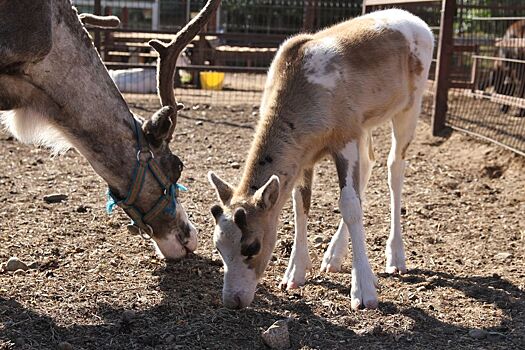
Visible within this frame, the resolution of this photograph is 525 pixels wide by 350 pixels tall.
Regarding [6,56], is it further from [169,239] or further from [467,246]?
[467,246]

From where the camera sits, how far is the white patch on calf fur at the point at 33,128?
5.29 m

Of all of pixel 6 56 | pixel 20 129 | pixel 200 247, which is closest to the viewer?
pixel 6 56

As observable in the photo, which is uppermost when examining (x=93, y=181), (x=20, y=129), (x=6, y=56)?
(x=6, y=56)

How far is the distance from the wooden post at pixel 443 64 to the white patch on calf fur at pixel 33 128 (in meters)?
6.50

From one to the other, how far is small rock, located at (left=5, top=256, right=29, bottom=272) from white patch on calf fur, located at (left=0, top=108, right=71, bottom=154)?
82 centimetres

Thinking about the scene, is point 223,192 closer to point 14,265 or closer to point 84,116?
point 84,116

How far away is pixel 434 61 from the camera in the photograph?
1309 centimetres

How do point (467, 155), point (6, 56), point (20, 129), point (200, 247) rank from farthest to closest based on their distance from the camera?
point (467, 155) < point (200, 247) < point (20, 129) < point (6, 56)

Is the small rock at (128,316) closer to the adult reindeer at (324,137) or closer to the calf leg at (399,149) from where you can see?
the adult reindeer at (324,137)

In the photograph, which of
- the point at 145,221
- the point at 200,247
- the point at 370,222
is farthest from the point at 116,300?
the point at 370,222

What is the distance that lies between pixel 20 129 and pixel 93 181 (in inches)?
110

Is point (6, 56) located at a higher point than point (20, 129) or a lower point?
higher

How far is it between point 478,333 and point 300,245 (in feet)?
4.71

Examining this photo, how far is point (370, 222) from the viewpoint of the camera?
695 cm
